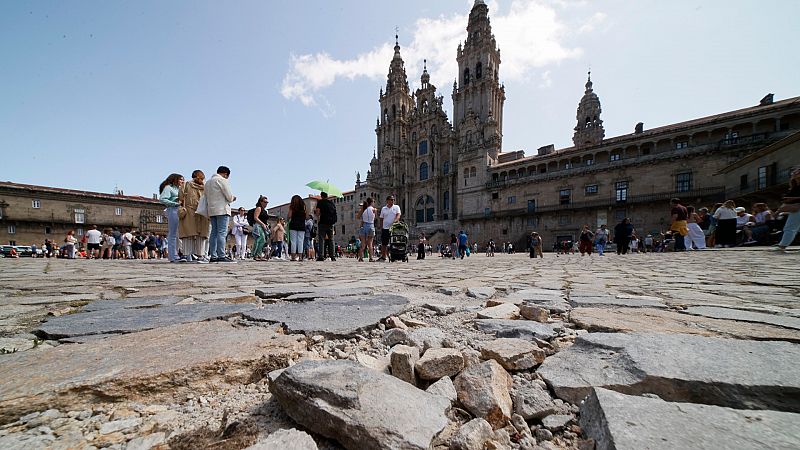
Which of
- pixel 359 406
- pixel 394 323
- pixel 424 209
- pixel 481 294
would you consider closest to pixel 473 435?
pixel 359 406

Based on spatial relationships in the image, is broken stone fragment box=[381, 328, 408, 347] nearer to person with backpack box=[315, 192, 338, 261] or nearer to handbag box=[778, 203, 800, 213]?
person with backpack box=[315, 192, 338, 261]

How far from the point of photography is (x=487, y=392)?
818 millimetres

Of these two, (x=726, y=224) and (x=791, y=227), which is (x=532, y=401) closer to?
(x=791, y=227)

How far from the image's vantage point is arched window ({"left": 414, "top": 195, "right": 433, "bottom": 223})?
4334cm

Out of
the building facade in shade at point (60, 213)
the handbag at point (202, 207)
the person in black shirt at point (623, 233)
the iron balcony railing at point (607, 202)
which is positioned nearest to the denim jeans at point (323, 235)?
the handbag at point (202, 207)

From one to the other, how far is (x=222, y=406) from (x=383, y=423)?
46cm

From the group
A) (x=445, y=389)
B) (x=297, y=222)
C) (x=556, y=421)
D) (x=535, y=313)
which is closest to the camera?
(x=556, y=421)

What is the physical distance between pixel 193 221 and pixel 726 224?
16385 mm

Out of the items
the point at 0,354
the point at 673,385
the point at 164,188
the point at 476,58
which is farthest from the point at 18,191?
the point at 476,58

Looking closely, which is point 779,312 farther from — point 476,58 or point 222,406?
point 476,58

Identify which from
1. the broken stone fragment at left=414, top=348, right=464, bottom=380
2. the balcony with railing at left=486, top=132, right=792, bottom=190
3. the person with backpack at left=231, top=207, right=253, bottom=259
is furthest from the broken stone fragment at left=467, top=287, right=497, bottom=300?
the balcony with railing at left=486, top=132, right=792, bottom=190

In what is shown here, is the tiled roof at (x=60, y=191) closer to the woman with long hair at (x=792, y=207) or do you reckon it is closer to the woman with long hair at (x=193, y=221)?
the woman with long hair at (x=193, y=221)

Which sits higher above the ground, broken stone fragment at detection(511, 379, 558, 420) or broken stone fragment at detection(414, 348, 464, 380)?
broken stone fragment at detection(414, 348, 464, 380)

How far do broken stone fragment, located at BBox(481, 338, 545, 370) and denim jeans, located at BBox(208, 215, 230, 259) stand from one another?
583 centimetres
